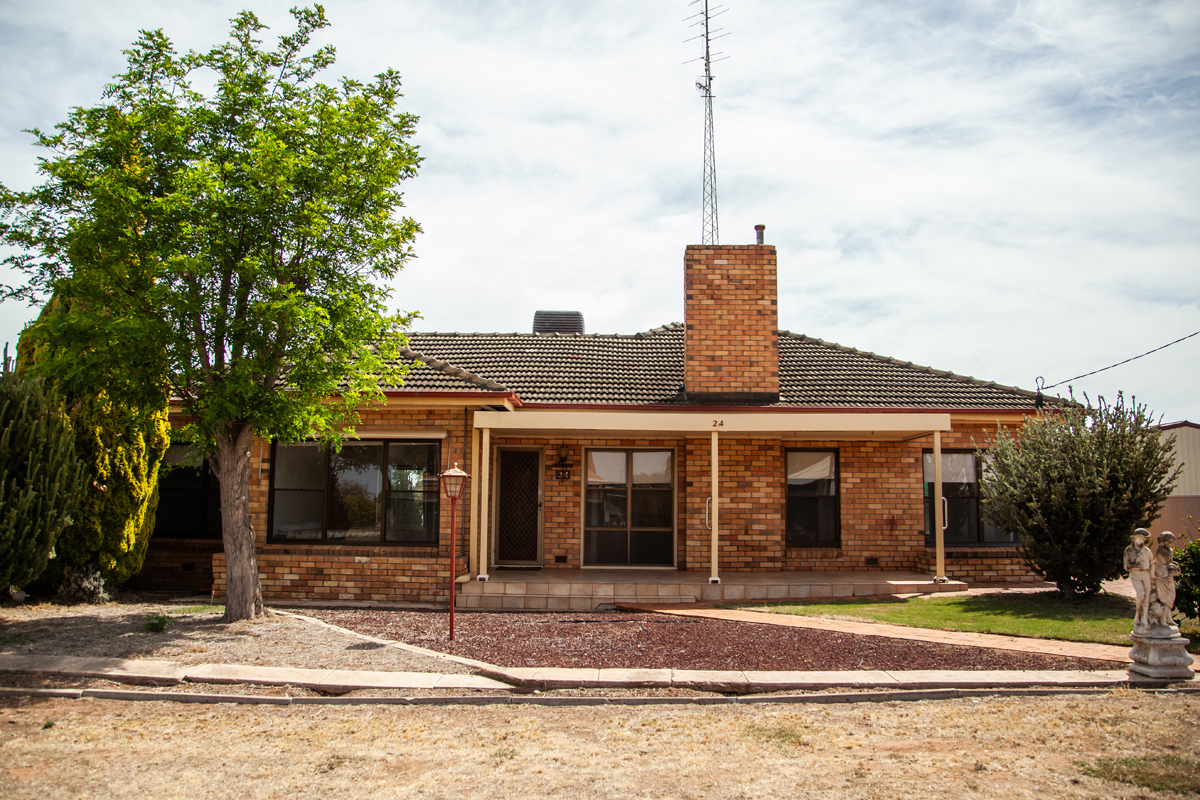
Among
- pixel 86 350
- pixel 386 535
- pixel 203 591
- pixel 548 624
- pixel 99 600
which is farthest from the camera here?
pixel 203 591

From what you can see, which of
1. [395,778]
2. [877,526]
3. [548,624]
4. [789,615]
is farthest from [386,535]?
[877,526]

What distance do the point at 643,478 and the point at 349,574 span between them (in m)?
4.88

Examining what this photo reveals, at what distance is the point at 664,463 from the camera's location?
13.1m

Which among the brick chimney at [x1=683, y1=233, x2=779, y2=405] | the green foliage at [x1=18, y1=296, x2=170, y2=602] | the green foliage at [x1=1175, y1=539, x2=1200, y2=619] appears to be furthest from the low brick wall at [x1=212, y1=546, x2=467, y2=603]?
the green foliage at [x1=1175, y1=539, x2=1200, y2=619]

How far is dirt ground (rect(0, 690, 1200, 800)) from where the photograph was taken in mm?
4438

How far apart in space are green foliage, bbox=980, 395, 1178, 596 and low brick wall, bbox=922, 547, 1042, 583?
7.26 feet

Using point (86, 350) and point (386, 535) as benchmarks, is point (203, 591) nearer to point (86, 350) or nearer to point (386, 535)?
point (386, 535)

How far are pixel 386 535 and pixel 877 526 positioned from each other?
776 centimetres

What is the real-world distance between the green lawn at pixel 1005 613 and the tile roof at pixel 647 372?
355 cm

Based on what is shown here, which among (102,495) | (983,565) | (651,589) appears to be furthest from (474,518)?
(983,565)

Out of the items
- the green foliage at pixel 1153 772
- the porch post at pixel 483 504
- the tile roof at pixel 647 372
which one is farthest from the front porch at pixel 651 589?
the green foliage at pixel 1153 772

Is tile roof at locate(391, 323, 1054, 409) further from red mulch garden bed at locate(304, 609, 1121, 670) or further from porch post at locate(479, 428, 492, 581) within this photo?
red mulch garden bed at locate(304, 609, 1121, 670)

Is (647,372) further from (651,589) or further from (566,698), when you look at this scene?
(566,698)

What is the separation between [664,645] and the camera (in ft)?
26.0
